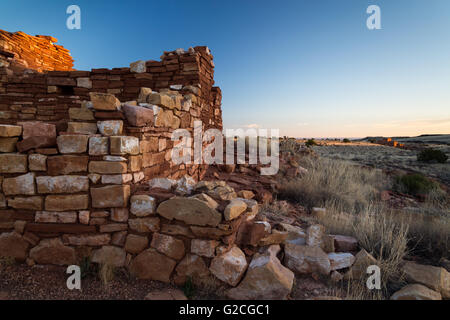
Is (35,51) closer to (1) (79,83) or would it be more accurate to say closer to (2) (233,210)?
(1) (79,83)

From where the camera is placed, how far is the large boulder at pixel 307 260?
2.49 m

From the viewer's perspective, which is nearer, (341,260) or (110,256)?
(110,256)

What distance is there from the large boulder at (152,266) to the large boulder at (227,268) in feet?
1.57

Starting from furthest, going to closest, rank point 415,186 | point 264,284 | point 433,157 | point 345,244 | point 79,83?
point 433,157 < point 415,186 < point 79,83 < point 345,244 < point 264,284

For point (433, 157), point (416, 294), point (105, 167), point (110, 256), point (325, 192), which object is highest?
point (105, 167)

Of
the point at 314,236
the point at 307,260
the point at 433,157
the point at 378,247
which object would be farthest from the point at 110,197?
the point at 433,157

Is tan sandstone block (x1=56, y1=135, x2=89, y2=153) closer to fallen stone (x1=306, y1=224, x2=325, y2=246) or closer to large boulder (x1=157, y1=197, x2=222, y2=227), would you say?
large boulder (x1=157, y1=197, x2=222, y2=227)

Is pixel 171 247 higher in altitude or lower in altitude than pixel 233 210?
lower

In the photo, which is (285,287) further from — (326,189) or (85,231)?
(326,189)

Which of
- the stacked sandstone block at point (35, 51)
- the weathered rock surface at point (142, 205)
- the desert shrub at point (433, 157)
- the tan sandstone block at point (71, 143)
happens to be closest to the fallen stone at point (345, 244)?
the weathered rock surface at point (142, 205)

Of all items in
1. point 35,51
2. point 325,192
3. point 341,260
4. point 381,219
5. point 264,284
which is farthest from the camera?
point 35,51

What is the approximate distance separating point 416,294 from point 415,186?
19.5 feet

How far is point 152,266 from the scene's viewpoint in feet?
7.93
